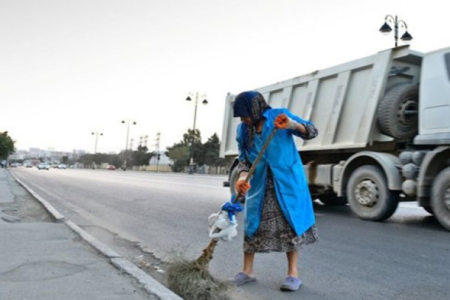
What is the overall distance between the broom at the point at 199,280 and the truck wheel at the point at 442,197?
4340 millimetres

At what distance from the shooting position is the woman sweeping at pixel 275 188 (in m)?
3.58

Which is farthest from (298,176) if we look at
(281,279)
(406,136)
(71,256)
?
(406,136)

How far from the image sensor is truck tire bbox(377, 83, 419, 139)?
764cm

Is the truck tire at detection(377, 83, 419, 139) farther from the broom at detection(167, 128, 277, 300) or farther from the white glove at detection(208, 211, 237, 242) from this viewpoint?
the white glove at detection(208, 211, 237, 242)

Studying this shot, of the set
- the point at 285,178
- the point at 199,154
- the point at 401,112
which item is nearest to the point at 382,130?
the point at 401,112

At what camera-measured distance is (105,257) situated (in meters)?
4.55

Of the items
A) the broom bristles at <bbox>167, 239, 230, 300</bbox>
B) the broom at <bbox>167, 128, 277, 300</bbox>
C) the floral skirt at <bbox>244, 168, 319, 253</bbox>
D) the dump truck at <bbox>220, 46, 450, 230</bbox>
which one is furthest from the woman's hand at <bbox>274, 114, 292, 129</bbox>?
the dump truck at <bbox>220, 46, 450, 230</bbox>

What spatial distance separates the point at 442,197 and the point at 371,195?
1.28m

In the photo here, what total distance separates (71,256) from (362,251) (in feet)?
11.0

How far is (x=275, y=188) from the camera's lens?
144 inches

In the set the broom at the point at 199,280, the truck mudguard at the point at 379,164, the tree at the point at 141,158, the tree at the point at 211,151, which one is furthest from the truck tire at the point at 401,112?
the tree at the point at 141,158

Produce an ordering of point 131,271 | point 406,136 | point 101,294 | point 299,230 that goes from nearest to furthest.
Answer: point 101,294 < point 299,230 < point 131,271 < point 406,136

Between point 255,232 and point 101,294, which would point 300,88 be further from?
point 101,294

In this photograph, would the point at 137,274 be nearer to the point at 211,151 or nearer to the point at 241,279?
the point at 241,279
